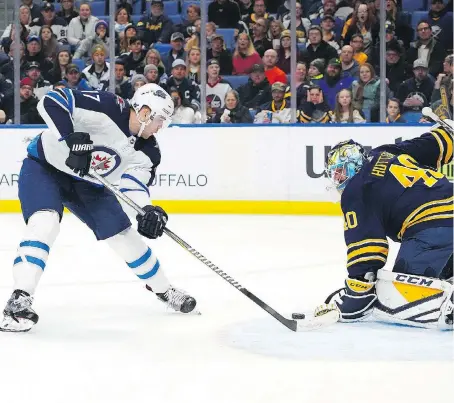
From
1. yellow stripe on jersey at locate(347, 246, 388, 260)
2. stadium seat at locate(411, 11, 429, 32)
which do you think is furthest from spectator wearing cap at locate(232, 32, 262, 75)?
yellow stripe on jersey at locate(347, 246, 388, 260)

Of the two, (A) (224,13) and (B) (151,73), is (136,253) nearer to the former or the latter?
(B) (151,73)

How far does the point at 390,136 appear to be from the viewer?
8.06 m

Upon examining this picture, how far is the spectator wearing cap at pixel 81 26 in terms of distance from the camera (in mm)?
8828

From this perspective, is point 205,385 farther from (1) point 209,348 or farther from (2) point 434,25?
(2) point 434,25

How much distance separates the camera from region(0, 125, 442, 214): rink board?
8.25 m

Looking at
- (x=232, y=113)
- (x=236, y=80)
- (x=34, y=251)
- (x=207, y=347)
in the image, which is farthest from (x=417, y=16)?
(x=207, y=347)

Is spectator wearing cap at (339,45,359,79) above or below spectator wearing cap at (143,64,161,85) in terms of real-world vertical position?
above

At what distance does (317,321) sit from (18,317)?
3.63 feet

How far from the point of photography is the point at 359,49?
821cm

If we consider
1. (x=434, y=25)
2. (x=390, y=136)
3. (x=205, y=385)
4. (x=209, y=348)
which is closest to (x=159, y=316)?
(x=209, y=348)

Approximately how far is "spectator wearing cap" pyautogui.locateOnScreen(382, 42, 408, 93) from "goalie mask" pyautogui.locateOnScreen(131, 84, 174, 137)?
4.40 meters

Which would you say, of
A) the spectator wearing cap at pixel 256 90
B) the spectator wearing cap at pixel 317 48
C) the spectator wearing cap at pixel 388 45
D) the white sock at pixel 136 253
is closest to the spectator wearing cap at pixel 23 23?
the spectator wearing cap at pixel 256 90

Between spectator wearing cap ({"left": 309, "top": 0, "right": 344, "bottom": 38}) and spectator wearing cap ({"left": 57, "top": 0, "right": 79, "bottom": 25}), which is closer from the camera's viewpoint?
spectator wearing cap ({"left": 309, "top": 0, "right": 344, "bottom": 38})

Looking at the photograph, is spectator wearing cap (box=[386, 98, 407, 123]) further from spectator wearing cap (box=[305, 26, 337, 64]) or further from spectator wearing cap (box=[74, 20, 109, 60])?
spectator wearing cap (box=[74, 20, 109, 60])
